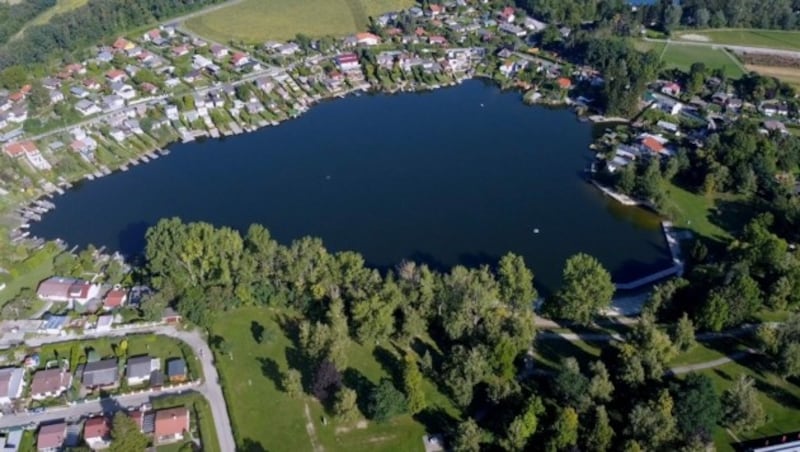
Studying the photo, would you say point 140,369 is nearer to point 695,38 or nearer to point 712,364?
point 712,364

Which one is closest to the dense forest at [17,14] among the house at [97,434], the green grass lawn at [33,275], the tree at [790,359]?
the green grass lawn at [33,275]

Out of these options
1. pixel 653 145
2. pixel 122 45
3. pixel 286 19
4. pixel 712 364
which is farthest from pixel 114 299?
pixel 286 19

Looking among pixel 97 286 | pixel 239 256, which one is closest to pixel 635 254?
pixel 239 256

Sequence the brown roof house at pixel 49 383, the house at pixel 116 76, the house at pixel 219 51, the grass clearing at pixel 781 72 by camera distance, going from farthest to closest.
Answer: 1. the house at pixel 219 51
2. the grass clearing at pixel 781 72
3. the house at pixel 116 76
4. the brown roof house at pixel 49 383

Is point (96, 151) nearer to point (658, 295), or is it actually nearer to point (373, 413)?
point (373, 413)

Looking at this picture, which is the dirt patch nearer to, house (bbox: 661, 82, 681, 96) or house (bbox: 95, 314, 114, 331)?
house (bbox: 661, 82, 681, 96)

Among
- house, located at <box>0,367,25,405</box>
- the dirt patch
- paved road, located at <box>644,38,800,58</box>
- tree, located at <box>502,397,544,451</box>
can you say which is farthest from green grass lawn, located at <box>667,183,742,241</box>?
house, located at <box>0,367,25,405</box>

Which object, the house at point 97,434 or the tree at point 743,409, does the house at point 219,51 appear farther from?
the tree at point 743,409
